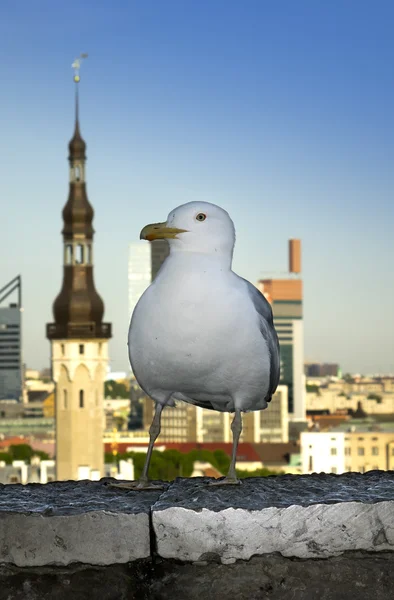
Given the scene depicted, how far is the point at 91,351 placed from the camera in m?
56.1

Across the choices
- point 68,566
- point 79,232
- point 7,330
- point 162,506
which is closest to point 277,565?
point 162,506

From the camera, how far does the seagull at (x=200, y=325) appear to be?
3.31m

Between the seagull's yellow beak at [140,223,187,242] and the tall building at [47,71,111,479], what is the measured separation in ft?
171

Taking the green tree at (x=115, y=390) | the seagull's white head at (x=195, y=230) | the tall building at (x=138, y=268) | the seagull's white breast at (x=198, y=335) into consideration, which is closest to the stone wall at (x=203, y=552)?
the seagull's white breast at (x=198, y=335)

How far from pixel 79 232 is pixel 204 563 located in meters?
53.3

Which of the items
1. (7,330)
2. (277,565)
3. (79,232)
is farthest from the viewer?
(7,330)

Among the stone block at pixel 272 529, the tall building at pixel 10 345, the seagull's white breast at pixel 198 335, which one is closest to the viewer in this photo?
the stone block at pixel 272 529

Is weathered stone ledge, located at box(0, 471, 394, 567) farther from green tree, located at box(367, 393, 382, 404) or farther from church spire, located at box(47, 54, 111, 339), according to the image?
green tree, located at box(367, 393, 382, 404)

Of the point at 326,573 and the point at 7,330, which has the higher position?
the point at 7,330

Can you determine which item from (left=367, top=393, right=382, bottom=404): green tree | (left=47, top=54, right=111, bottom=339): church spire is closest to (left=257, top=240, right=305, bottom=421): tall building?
(left=367, top=393, right=382, bottom=404): green tree

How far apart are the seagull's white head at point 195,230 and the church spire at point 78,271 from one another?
5248 centimetres

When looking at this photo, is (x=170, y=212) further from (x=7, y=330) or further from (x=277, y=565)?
(x=7, y=330)

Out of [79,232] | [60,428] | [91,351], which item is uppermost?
[79,232]

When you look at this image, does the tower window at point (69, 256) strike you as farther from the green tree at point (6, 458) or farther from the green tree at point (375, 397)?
the green tree at point (375, 397)
